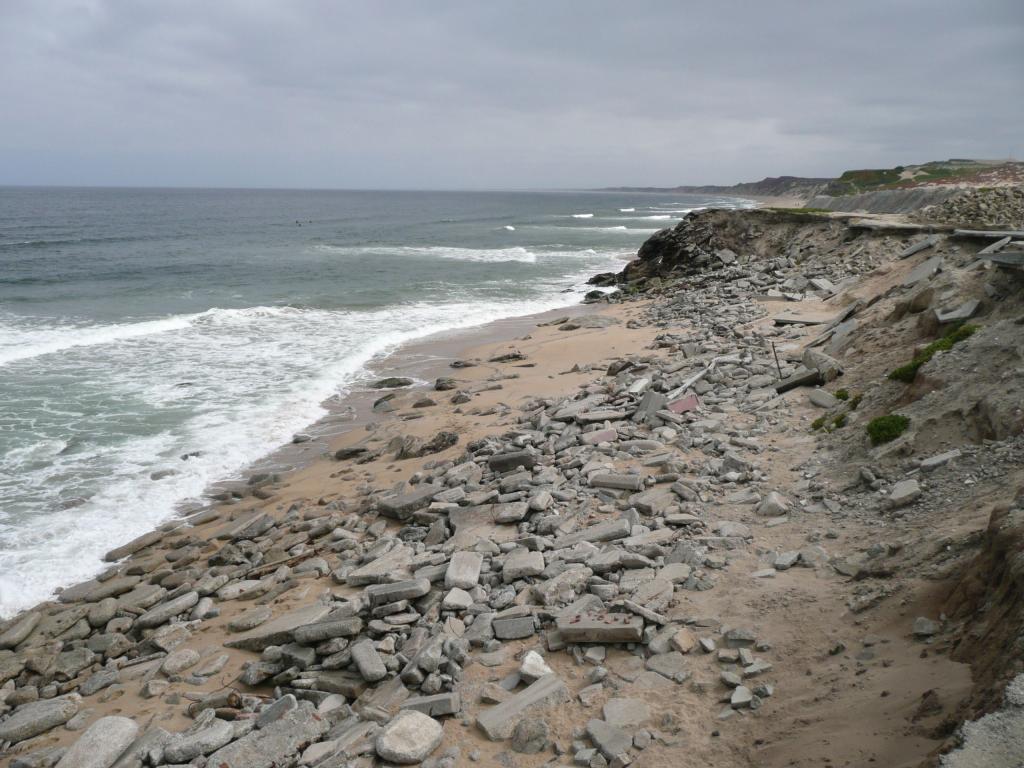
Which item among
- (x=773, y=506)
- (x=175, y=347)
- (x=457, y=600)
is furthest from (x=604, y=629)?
(x=175, y=347)

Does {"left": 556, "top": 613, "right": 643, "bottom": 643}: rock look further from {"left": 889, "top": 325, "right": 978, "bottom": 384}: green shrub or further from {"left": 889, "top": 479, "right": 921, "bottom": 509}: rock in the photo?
{"left": 889, "top": 325, "right": 978, "bottom": 384}: green shrub

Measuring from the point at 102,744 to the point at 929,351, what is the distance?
10.3m

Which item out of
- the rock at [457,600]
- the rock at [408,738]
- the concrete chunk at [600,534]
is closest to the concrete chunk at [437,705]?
the rock at [408,738]

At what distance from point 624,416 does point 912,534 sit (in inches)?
228

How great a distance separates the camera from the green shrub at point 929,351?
892cm


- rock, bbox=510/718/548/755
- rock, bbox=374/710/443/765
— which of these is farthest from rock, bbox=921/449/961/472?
rock, bbox=374/710/443/765

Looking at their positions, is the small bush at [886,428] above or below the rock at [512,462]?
above

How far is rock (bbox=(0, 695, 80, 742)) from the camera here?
668 cm

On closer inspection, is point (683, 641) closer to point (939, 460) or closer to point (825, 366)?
point (939, 460)

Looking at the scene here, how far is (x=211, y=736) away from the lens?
5.63 meters

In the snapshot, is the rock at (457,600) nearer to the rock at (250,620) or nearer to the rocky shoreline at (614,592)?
the rocky shoreline at (614,592)

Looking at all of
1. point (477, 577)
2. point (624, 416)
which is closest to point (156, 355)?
point (624, 416)

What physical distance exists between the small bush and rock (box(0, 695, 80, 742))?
9230 millimetres

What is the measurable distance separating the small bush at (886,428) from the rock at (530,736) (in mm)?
5329
